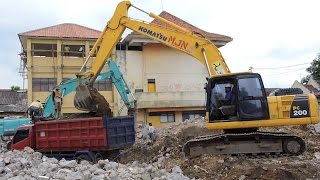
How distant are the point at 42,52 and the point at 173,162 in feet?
82.9

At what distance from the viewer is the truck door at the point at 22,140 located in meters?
14.9

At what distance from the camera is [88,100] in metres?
15.0

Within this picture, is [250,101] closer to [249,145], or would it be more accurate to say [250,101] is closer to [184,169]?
[249,145]

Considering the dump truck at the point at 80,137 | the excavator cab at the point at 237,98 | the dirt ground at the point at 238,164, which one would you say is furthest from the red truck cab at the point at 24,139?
the excavator cab at the point at 237,98

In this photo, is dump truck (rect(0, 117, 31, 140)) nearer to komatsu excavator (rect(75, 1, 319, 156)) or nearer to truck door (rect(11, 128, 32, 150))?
truck door (rect(11, 128, 32, 150))

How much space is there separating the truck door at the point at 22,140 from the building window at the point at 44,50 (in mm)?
20300

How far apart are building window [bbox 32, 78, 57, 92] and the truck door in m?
19.3

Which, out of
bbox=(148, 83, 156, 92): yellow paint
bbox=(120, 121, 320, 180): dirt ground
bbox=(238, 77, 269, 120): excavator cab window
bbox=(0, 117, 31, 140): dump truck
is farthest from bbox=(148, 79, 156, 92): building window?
bbox=(238, 77, 269, 120): excavator cab window

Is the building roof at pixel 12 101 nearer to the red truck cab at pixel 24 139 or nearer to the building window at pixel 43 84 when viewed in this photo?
the building window at pixel 43 84

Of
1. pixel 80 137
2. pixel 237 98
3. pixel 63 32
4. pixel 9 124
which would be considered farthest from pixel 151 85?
pixel 237 98

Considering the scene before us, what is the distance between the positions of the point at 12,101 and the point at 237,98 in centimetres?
3703

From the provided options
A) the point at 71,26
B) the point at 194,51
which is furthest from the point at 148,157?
the point at 71,26

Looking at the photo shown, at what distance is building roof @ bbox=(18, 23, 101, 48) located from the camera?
1362 inches

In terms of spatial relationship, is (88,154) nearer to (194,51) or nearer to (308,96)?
(194,51)
